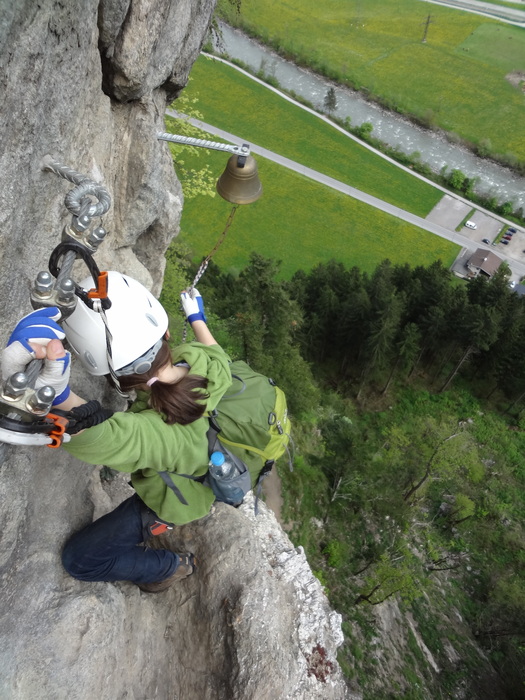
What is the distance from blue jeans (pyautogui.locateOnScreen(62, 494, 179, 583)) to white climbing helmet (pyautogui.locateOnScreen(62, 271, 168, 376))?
79.8 inches

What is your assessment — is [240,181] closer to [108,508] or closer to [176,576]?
[108,508]

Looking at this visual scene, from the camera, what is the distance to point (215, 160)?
44.9 metres

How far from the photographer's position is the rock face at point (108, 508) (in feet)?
14.4

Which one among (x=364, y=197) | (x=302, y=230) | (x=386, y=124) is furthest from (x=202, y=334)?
(x=386, y=124)

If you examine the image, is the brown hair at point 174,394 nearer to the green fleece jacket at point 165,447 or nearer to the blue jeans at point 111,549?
the green fleece jacket at point 165,447

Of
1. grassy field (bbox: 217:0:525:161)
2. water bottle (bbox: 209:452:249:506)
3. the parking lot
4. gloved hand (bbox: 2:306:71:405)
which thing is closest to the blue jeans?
water bottle (bbox: 209:452:249:506)

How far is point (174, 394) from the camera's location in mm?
4090

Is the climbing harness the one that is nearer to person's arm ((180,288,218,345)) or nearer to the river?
person's arm ((180,288,218,345))

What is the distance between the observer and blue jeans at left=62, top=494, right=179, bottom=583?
5336mm

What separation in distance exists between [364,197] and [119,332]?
155 ft

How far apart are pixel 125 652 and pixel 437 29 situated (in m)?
90.5

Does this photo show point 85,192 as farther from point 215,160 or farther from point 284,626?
point 215,160

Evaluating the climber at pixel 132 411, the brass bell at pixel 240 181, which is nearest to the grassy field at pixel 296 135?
the brass bell at pixel 240 181

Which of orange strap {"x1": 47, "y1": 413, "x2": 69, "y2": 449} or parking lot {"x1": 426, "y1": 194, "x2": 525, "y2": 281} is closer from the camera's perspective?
orange strap {"x1": 47, "y1": 413, "x2": 69, "y2": 449}
